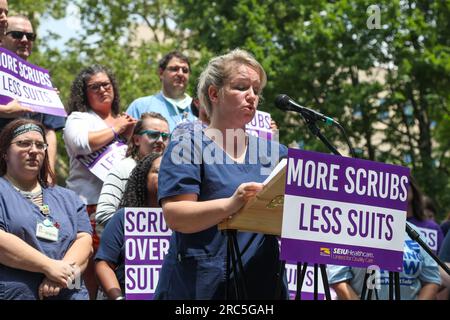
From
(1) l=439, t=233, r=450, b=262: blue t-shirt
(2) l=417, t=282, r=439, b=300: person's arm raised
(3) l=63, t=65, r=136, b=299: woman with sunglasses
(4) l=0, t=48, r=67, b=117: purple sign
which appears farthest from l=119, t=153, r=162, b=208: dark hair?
(2) l=417, t=282, r=439, b=300: person's arm raised

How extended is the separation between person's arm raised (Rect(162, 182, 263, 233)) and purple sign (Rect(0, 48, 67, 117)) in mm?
2723

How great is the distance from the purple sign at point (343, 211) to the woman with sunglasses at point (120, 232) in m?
2.38

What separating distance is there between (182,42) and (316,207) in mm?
26383

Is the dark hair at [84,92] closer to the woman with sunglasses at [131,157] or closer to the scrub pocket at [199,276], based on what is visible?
the woman with sunglasses at [131,157]

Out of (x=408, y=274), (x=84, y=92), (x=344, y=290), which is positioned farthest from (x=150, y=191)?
(x=408, y=274)

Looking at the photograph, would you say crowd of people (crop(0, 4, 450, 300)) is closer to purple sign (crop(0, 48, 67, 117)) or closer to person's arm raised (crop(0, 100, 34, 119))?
person's arm raised (crop(0, 100, 34, 119))

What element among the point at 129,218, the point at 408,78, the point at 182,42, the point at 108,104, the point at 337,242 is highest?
the point at 182,42

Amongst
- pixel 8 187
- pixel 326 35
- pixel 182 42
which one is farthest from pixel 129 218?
pixel 182 42

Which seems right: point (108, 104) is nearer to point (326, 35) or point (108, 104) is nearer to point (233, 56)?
point (233, 56)

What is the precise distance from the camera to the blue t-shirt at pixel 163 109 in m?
8.43

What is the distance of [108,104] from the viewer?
7.98 m

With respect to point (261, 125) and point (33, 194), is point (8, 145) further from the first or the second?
point (261, 125)

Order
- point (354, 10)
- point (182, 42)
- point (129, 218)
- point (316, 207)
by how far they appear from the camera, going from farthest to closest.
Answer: point (182, 42), point (354, 10), point (129, 218), point (316, 207)

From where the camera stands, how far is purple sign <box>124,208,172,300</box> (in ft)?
19.7
